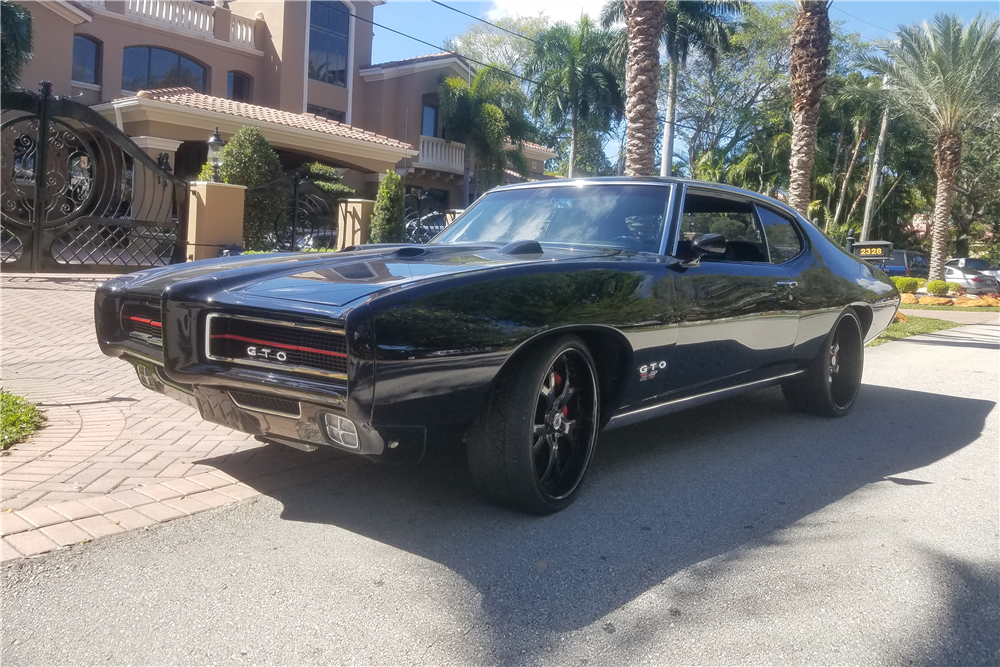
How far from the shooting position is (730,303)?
4.45 meters

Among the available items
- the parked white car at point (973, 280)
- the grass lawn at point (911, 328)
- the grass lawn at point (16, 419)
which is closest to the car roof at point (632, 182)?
the grass lawn at point (16, 419)

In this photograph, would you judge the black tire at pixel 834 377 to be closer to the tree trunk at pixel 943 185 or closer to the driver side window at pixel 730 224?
the driver side window at pixel 730 224

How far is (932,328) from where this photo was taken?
1376 cm

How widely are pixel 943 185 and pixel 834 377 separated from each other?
77.5 feet

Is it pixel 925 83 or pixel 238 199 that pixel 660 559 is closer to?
pixel 238 199

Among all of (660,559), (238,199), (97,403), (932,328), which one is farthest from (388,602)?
(932,328)

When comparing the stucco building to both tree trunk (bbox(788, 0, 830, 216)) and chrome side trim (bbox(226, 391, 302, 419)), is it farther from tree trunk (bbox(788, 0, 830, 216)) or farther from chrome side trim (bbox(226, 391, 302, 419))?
A: chrome side trim (bbox(226, 391, 302, 419))

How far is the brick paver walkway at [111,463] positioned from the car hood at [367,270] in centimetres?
106

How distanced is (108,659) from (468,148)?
88.3ft

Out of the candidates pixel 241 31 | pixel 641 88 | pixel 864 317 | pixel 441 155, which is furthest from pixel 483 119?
pixel 864 317

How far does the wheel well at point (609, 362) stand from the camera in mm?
3693

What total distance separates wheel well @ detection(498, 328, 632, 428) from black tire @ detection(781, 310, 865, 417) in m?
2.16

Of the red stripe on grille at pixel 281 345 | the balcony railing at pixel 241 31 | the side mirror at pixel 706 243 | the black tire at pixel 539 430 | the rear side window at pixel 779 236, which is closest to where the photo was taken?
the red stripe on grille at pixel 281 345

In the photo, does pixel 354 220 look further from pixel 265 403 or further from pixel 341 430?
pixel 341 430
